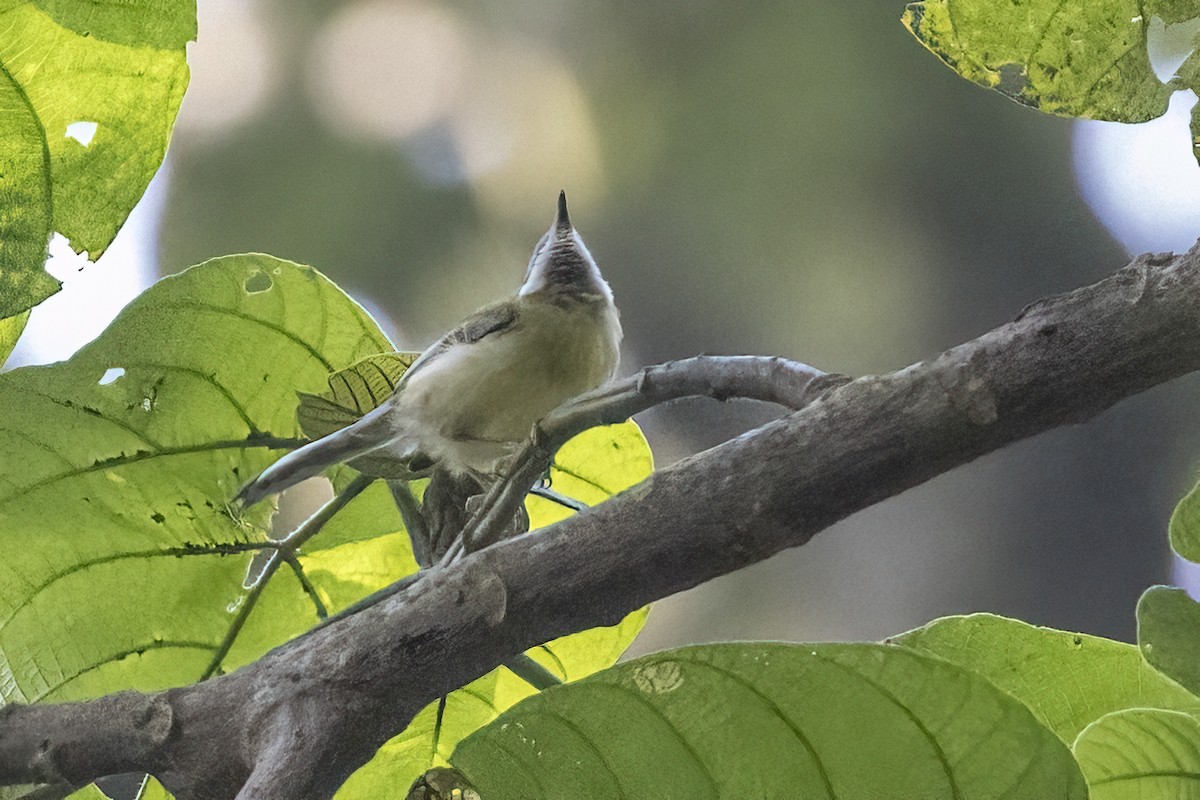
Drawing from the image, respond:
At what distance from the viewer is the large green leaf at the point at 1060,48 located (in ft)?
0.98

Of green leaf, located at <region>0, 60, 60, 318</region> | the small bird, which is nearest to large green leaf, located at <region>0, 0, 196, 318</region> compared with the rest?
green leaf, located at <region>0, 60, 60, 318</region>

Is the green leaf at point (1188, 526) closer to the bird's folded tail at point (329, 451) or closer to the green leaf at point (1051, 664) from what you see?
the green leaf at point (1051, 664)

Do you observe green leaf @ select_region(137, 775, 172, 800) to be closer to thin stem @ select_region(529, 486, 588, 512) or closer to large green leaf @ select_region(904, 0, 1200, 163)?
thin stem @ select_region(529, 486, 588, 512)

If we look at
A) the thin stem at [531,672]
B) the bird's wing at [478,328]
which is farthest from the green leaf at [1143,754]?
the bird's wing at [478,328]

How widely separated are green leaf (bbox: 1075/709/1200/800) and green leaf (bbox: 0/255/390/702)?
0.86 ft

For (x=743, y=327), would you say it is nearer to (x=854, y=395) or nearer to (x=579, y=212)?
(x=579, y=212)

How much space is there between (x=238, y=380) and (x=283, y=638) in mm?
98

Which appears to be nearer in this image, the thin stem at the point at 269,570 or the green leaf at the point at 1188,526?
the green leaf at the point at 1188,526

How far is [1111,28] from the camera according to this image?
0.30 meters

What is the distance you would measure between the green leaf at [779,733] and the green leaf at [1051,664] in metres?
0.09

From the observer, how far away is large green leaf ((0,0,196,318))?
30 cm

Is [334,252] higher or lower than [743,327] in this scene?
higher

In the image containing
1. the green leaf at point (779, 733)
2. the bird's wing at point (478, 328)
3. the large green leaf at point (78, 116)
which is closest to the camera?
the green leaf at point (779, 733)

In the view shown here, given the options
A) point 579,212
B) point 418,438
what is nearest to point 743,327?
point 579,212
